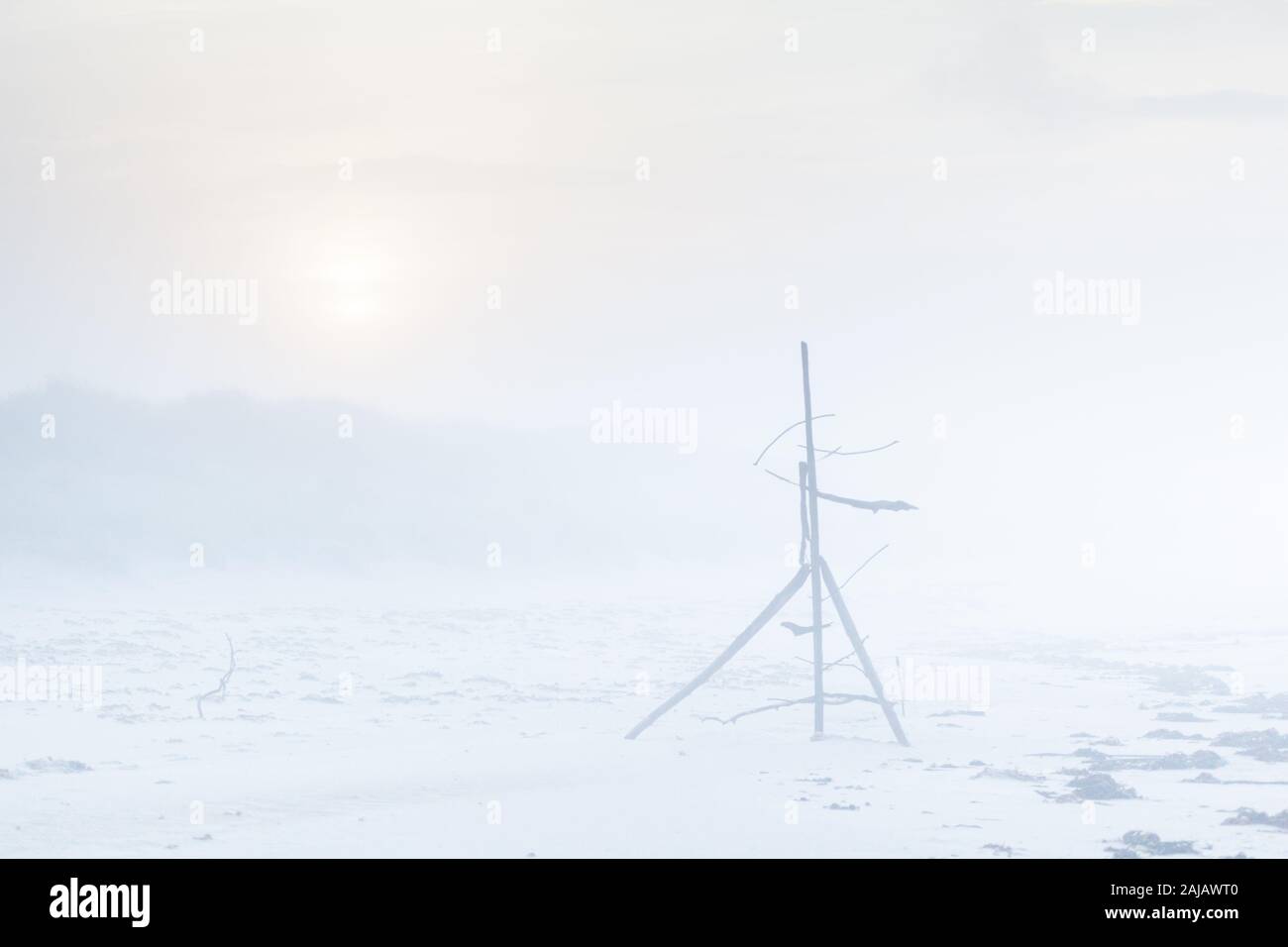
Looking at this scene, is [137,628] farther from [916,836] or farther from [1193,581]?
[1193,581]

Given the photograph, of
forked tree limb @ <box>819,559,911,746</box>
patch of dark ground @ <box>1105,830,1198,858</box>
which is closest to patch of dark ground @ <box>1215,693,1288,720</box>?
forked tree limb @ <box>819,559,911,746</box>

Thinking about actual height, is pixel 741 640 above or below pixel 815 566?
below

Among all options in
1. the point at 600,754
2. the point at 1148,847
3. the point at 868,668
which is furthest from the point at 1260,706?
the point at 1148,847

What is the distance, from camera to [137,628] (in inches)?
1366

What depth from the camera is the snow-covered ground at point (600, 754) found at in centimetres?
1423

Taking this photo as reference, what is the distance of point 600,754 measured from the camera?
765 inches

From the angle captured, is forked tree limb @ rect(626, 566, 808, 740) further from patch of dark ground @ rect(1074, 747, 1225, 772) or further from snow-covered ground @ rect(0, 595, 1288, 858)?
patch of dark ground @ rect(1074, 747, 1225, 772)

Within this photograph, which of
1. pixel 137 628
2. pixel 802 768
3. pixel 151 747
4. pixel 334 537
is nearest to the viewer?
pixel 802 768

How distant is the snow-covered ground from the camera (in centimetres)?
1423

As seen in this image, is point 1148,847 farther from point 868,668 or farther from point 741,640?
point 741,640

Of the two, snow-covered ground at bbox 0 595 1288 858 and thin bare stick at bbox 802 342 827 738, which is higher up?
thin bare stick at bbox 802 342 827 738

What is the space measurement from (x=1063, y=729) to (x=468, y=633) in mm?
17715

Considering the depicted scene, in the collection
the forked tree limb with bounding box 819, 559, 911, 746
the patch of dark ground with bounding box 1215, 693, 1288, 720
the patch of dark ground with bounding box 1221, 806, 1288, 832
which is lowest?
the patch of dark ground with bounding box 1215, 693, 1288, 720
